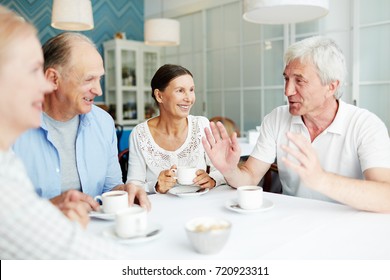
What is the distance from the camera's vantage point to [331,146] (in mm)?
1548

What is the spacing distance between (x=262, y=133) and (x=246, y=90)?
373cm

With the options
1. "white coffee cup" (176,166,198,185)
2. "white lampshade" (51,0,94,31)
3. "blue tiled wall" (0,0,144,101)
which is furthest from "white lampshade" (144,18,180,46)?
"white coffee cup" (176,166,198,185)

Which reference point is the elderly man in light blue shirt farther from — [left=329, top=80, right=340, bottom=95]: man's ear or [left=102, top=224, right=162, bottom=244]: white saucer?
[left=329, top=80, right=340, bottom=95]: man's ear

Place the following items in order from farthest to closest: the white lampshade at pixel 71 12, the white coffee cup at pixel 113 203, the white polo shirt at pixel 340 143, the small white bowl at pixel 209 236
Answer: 1. the white lampshade at pixel 71 12
2. the white polo shirt at pixel 340 143
3. the white coffee cup at pixel 113 203
4. the small white bowl at pixel 209 236

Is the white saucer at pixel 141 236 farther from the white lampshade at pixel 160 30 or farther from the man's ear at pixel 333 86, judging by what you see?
the white lampshade at pixel 160 30

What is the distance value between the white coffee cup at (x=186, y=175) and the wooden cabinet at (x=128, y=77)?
486 centimetres

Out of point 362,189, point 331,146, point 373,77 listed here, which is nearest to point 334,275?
point 362,189

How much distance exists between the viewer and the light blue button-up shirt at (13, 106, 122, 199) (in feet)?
4.59

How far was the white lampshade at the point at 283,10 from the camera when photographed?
6.59 feet

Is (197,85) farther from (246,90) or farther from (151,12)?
(151,12)

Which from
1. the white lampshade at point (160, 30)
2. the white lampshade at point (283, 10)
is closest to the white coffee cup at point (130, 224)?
the white lampshade at point (283, 10)

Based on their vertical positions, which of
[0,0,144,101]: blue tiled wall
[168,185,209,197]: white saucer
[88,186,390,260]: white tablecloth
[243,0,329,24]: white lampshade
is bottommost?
[88,186,390,260]: white tablecloth

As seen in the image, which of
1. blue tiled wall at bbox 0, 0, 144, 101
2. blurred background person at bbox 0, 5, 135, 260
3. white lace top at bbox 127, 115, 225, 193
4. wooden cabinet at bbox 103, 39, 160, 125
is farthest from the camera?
wooden cabinet at bbox 103, 39, 160, 125

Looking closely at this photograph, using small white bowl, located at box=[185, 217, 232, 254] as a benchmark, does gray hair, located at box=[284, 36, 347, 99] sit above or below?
above
